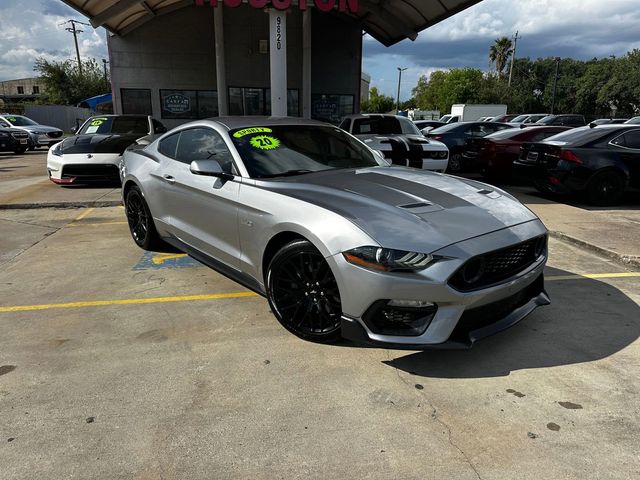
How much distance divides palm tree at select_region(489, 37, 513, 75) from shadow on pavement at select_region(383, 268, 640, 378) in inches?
3595

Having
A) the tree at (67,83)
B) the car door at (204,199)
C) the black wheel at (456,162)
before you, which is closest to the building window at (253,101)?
the black wheel at (456,162)

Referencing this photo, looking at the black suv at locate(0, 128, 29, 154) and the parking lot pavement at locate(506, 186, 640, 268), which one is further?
the black suv at locate(0, 128, 29, 154)

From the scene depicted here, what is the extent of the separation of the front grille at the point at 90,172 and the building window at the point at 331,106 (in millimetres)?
12981

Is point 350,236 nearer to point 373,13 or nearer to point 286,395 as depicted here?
point 286,395

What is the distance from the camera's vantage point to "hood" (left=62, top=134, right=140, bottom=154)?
10.1 meters

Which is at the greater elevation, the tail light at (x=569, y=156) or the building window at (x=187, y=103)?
the building window at (x=187, y=103)

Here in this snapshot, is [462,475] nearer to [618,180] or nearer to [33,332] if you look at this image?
[33,332]

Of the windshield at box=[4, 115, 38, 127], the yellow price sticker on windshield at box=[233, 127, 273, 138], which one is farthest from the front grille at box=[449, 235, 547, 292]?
the windshield at box=[4, 115, 38, 127]

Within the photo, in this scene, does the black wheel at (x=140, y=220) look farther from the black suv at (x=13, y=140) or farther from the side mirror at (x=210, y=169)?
the black suv at (x=13, y=140)

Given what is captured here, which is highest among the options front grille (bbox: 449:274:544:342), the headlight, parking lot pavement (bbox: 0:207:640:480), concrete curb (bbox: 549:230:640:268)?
the headlight

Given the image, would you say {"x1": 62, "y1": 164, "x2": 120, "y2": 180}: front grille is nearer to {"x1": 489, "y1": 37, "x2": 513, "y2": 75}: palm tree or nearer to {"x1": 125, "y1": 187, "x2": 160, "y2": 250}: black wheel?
{"x1": 125, "y1": 187, "x2": 160, "y2": 250}: black wheel

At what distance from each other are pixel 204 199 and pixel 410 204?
6.26 ft

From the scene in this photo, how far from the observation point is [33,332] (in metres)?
3.69

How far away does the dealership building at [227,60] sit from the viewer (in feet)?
66.9
